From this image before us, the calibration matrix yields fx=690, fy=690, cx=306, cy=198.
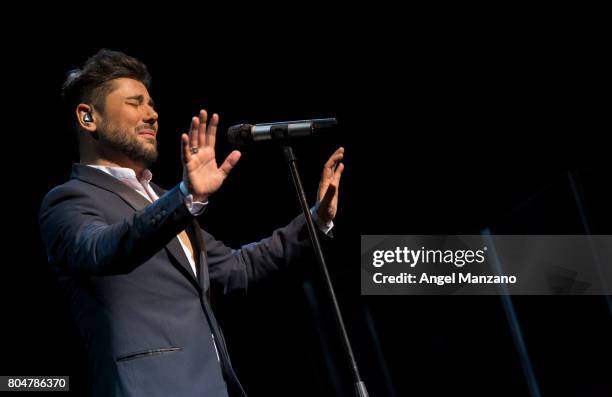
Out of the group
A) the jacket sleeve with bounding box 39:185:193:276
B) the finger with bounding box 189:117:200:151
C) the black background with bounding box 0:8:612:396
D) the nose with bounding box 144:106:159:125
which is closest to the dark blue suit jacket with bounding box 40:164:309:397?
the jacket sleeve with bounding box 39:185:193:276

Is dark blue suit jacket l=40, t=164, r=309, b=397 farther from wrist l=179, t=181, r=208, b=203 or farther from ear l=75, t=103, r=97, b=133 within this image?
ear l=75, t=103, r=97, b=133

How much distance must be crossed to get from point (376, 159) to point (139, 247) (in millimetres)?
2500

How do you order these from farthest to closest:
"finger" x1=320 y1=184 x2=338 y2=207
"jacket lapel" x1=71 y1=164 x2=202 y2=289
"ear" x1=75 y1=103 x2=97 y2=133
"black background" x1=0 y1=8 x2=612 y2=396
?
"black background" x1=0 y1=8 x2=612 y2=396 < "ear" x1=75 y1=103 x2=97 y2=133 < "finger" x1=320 y1=184 x2=338 y2=207 < "jacket lapel" x1=71 y1=164 x2=202 y2=289

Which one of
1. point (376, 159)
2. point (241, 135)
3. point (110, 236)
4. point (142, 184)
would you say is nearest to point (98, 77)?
point (142, 184)

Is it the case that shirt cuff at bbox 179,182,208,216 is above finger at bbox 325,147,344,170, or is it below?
below

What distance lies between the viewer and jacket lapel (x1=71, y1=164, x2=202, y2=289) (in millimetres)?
1846

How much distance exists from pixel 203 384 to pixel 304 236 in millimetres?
593

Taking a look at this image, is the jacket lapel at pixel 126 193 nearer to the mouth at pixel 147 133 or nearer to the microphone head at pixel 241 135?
the mouth at pixel 147 133

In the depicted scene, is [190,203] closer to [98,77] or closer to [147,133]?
[147,133]

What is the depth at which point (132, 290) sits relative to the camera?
1759mm

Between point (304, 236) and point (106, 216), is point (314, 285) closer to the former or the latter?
point (304, 236)

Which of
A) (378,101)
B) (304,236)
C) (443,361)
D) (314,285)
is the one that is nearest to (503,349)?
(443,361)

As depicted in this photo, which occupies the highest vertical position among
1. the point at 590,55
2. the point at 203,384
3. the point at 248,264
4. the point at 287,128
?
the point at 590,55

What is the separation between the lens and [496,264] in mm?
3615
